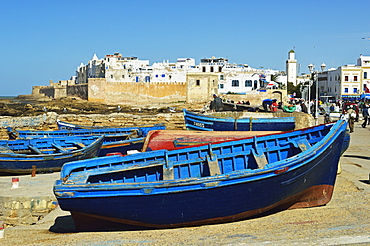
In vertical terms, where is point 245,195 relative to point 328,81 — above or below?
below

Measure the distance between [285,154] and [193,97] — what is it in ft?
134

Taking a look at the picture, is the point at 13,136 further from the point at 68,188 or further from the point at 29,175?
the point at 68,188

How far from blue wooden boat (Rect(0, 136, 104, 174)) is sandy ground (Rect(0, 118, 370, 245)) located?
15.0 feet

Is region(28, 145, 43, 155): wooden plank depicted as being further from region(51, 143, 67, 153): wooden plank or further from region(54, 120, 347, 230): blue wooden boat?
region(54, 120, 347, 230): blue wooden boat

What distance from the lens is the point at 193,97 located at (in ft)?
162

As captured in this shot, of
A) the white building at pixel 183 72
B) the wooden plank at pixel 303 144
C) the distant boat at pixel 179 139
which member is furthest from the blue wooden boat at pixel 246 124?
the white building at pixel 183 72

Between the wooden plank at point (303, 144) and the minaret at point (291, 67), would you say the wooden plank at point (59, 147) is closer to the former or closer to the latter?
the wooden plank at point (303, 144)

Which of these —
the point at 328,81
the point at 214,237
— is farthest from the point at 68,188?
the point at 328,81

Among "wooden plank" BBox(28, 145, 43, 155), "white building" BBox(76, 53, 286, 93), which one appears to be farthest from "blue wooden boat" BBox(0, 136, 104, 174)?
"white building" BBox(76, 53, 286, 93)

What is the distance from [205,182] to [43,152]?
869 cm

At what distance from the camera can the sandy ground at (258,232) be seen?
259 inches

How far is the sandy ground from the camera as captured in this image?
6.58 metres

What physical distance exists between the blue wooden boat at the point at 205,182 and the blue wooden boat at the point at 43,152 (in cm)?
527

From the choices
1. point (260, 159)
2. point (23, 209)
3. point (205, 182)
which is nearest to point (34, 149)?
point (23, 209)
